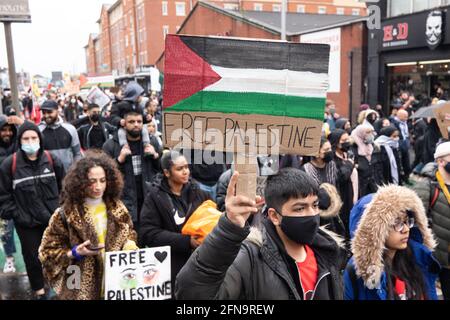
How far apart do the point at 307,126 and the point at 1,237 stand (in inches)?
215

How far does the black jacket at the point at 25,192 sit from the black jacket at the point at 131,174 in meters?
0.84

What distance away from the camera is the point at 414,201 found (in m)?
2.92

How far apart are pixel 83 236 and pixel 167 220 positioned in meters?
0.69

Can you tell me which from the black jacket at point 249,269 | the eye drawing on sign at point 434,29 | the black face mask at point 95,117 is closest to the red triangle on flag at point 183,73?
the black jacket at point 249,269

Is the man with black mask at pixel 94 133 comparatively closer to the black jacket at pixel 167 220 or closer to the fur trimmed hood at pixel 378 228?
the black jacket at pixel 167 220

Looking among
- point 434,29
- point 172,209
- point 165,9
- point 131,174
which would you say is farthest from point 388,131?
point 165,9

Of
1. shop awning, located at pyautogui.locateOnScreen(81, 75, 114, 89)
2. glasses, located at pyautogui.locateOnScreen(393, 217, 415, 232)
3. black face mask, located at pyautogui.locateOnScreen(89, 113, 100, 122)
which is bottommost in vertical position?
glasses, located at pyautogui.locateOnScreen(393, 217, 415, 232)

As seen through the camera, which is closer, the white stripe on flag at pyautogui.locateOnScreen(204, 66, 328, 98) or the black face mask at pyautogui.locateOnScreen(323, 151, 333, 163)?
the white stripe on flag at pyautogui.locateOnScreen(204, 66, 328, 98)

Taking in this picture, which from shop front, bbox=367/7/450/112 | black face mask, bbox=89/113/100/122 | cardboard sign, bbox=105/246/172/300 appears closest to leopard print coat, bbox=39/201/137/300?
cardboard sign, bbox=105/246/172/300

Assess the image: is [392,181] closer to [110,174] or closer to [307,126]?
[110,174]

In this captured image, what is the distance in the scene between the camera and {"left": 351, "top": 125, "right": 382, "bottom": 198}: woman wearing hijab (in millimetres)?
6504

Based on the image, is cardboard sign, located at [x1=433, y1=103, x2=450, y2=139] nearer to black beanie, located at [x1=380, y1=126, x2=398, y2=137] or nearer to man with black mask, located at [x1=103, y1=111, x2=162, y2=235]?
black beanie, located at [x1=380, y1=126, x2=398, y2=137]

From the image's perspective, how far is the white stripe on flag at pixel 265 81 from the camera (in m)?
1.96
